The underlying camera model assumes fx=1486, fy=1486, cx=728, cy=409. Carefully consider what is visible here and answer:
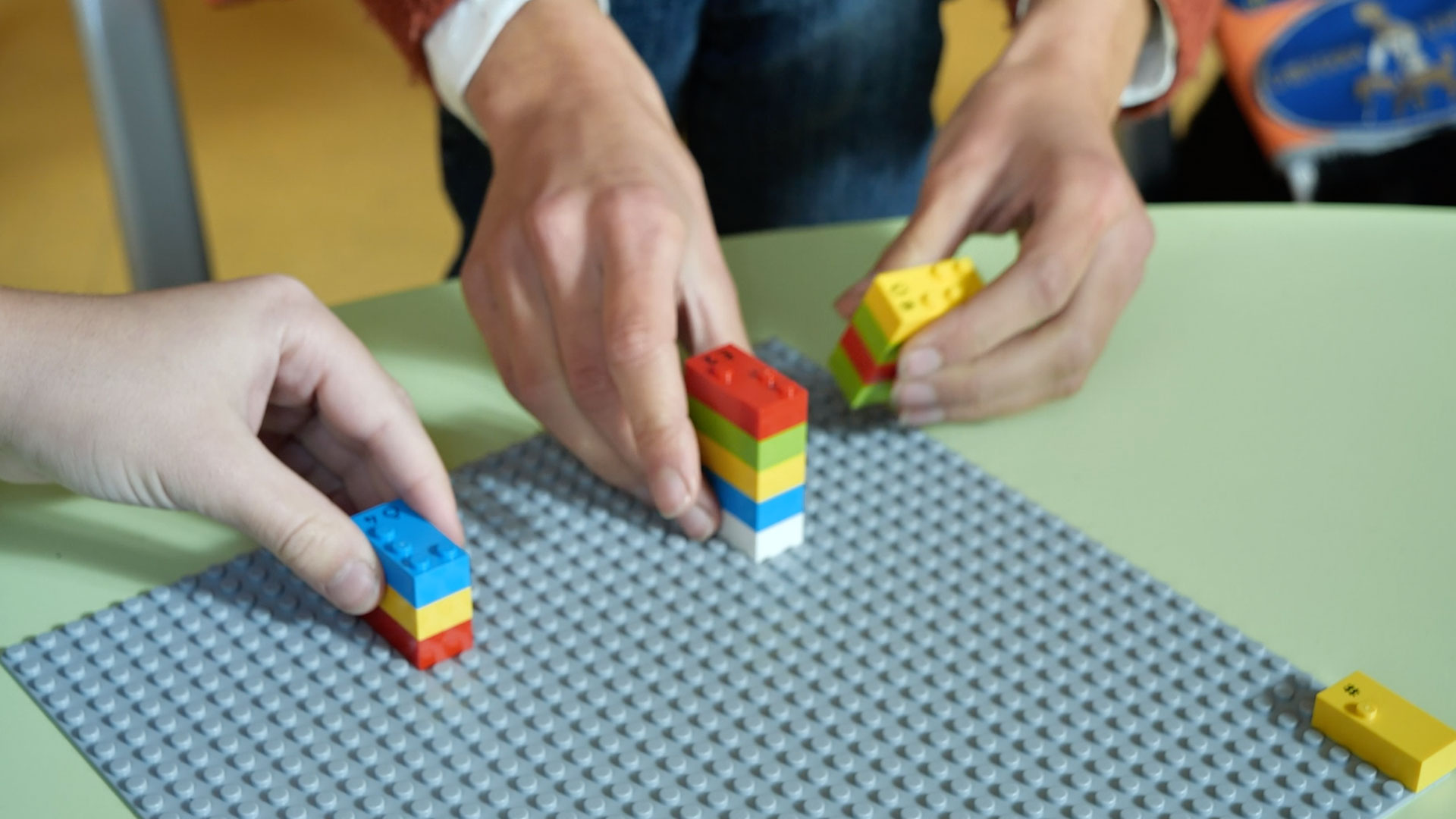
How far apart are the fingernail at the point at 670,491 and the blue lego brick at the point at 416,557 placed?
0.34 ft

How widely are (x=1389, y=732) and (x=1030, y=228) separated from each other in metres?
0.36

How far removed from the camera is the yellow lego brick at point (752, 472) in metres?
0.72

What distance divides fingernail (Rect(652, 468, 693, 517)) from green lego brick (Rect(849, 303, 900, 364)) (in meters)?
0.15

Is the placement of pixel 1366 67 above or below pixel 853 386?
below

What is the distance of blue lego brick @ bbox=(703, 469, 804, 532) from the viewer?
0.72 m

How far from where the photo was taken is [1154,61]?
1.05 meters

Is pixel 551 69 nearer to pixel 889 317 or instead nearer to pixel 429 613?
pixel 889 317

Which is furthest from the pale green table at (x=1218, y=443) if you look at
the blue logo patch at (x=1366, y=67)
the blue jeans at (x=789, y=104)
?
the blue logo patch at (x=1366, y=67)

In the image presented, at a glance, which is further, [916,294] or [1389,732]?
[916,294]

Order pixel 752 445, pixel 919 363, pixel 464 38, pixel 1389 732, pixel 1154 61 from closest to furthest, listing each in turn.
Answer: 1. pixel 1389 732
2. pixel 752 445
3. pixel 919 363
4. pixel 464 38
5. pixel 1154 61

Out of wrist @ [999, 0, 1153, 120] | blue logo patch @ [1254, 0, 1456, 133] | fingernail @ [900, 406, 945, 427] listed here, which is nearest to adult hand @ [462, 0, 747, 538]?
fingernail @ [900, 406, 945, 427]

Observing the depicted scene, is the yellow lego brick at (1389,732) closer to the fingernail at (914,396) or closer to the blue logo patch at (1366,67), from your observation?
the fingernail at (914,396)

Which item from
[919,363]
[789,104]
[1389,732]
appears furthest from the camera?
[789,104]

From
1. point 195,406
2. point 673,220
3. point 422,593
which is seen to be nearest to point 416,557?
point 422,593
